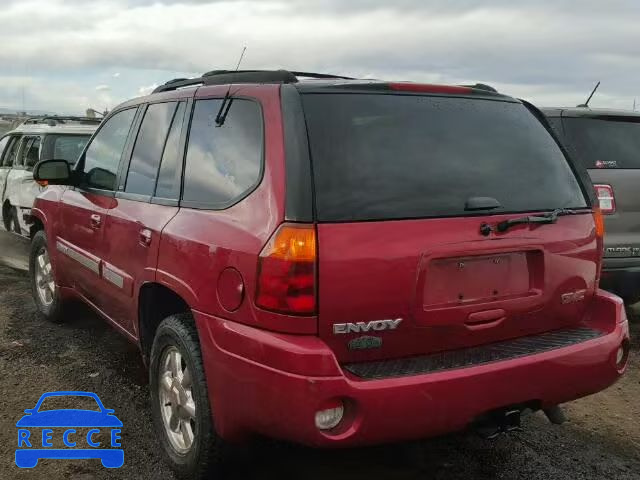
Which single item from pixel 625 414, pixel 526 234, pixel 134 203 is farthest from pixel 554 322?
pixel 134 203

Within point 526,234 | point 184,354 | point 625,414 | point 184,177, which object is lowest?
point 625,414

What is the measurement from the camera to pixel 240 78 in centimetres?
293

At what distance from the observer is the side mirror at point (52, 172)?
4.32 meters

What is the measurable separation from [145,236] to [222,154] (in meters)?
0.67

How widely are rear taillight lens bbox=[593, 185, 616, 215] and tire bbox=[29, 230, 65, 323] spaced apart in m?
4.18

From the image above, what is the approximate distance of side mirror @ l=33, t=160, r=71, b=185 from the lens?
432cm

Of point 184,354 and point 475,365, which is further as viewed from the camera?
point 184,354

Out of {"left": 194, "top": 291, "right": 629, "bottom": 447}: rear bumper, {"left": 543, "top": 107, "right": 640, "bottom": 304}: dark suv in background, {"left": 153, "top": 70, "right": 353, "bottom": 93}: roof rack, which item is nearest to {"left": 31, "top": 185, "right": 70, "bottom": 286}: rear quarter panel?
{"left": 153, "top": 70, "right": 353, "bottom": 93}: roof rack

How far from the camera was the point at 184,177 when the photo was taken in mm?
2986

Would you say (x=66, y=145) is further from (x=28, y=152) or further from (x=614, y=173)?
(x=614, y=173)

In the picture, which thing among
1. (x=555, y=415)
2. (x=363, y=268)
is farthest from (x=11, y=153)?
(x=555, y=415)

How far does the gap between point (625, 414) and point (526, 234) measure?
5.98ft

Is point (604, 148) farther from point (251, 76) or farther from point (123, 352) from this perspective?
point (123, 352)

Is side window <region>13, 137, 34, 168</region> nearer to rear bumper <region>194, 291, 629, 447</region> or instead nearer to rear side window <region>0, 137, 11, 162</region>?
rear side window <region>0, 137, 11, 162</region>
